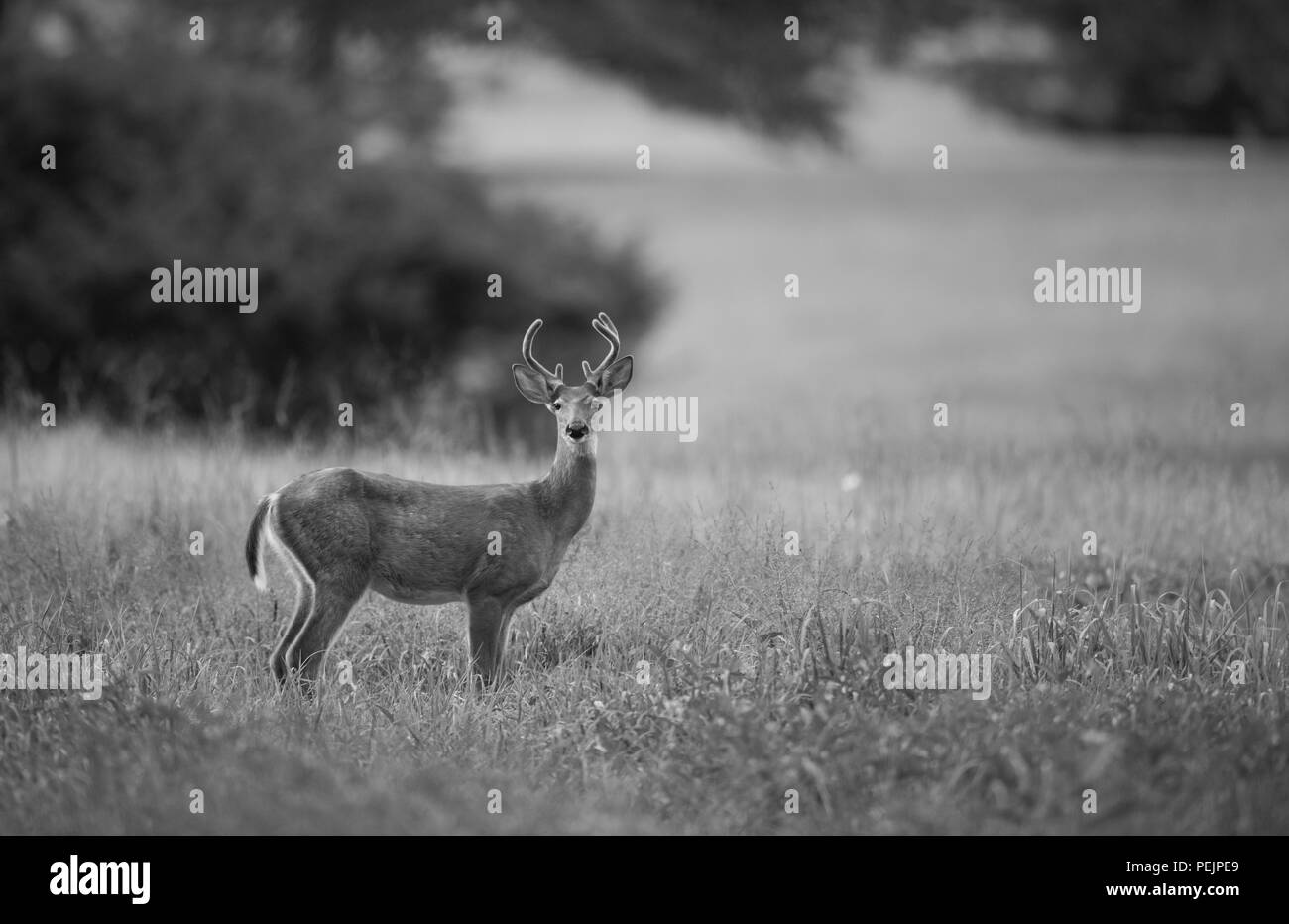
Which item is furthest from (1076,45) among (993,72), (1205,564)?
(1205,564)

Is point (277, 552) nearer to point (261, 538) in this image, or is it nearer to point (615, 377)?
point (261, 538)

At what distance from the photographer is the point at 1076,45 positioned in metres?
27.0

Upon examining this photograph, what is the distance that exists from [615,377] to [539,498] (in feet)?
2.35

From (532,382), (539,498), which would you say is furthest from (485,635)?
(532,382)

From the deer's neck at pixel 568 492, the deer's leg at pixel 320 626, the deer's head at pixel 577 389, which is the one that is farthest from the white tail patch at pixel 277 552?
the deer's head at pixel 577 389

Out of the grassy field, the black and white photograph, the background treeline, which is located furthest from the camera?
the background treeline

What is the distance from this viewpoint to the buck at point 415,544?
720cm

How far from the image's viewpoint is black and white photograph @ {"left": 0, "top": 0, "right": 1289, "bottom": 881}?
607cm

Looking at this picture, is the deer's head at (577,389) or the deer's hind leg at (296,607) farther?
the deer's hind leg at (296,607)

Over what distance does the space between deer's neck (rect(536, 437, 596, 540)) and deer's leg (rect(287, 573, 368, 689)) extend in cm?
97

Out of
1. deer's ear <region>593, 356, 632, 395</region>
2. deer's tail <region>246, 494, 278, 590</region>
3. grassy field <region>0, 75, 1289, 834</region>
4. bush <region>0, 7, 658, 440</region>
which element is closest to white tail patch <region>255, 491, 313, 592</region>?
deer's tail <region>246, 494, 278, 590</region>

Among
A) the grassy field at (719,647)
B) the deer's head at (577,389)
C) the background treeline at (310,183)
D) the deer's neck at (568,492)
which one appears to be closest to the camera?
the grassy field at (719,647)

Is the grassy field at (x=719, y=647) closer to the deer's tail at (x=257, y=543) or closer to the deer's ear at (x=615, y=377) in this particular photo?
the deer's tail at (x=257, y=543)

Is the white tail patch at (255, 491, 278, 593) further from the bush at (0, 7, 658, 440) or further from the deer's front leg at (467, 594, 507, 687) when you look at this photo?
the bush at (0, 7, 658, 440)
